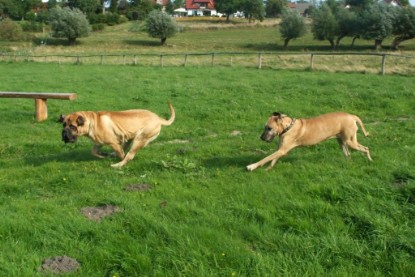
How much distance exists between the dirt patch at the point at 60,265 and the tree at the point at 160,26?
221 ft

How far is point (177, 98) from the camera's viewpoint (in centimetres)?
1709

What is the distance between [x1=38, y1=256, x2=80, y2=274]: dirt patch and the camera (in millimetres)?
4711

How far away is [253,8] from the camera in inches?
3858

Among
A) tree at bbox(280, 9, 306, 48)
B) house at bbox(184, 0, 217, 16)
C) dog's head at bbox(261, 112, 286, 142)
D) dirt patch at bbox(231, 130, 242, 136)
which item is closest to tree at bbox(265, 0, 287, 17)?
house at bbox(184, 0, 217, 16)

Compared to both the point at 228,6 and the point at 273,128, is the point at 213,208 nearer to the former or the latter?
the point at 273,128

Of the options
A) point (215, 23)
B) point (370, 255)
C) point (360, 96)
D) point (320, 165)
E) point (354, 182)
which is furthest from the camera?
point (215, 23)

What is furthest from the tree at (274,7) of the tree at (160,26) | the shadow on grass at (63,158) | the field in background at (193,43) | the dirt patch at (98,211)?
the dirt patch at (98,211)

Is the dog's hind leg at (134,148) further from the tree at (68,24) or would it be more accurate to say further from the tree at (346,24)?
the tree at (68,24)

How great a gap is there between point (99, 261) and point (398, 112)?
12362 millimetres

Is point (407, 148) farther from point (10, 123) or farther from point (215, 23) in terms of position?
point (215, 23)

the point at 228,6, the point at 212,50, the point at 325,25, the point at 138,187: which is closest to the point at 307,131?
the point at 138,187

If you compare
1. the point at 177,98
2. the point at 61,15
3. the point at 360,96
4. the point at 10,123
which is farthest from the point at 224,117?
the point at 61,15

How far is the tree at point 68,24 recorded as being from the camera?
2650 inches

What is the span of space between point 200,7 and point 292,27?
78494 mm
